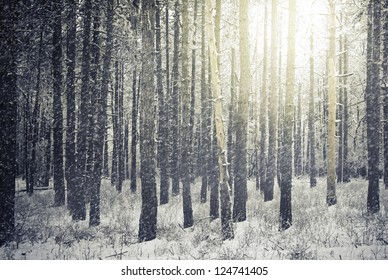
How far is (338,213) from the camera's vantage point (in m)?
9.46

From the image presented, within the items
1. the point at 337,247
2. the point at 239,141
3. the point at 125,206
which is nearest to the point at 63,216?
the point at 125,206

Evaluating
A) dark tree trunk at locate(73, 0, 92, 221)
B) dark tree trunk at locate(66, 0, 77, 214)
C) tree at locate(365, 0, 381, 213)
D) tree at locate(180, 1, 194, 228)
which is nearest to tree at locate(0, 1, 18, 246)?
dark tree trunk at locate(73, 0, 92, 221)

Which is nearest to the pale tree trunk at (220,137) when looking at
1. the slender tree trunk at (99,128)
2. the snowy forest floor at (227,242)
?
the snowy forest floor at (227,242)

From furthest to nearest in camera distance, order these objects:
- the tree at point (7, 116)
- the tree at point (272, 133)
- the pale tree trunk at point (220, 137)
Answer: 1. the tree at point (272, 133)
2. the pale tree trunk at point (220, 137)
3. the tree at point (7, 116)

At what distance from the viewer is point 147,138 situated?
7.91 m

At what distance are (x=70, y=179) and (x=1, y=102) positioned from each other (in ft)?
17.8

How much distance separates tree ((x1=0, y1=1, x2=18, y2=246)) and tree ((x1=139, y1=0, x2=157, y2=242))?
11.1 feet

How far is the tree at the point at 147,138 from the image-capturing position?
780cm

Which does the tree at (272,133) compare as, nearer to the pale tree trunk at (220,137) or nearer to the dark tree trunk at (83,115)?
the pale tree trunk at (220,137)

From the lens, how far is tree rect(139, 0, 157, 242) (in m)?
7.80

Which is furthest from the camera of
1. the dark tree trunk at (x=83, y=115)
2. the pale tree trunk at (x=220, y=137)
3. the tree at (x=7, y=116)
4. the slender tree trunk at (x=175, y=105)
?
the slender tree trunk at (x=175, y=105)

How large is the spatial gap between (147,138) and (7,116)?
3663 millimetres

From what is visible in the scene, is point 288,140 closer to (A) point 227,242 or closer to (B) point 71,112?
(A) point 227,242

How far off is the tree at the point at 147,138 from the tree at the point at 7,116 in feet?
11.1
